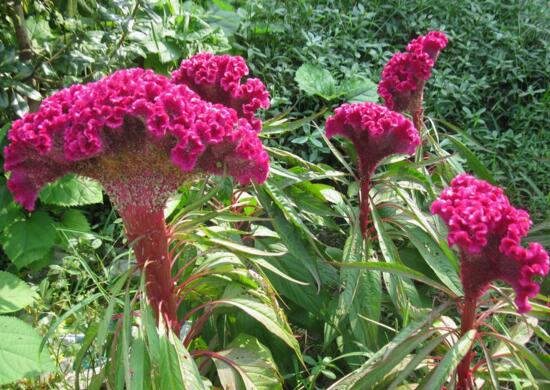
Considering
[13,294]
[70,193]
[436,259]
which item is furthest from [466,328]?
[70,193]

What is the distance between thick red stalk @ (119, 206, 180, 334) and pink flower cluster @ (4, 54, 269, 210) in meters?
0.11

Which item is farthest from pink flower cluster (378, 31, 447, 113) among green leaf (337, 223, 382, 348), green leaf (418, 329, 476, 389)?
green leaf (418, 329, 476, 389)

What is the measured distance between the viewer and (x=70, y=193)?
3.61 metres

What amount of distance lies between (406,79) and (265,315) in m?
1.39

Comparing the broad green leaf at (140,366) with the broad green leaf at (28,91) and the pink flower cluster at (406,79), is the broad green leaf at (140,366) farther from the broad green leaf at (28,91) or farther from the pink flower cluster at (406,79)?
the broad green leaf at (28,91)

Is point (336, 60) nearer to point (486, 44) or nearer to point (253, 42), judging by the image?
point (253, 42)

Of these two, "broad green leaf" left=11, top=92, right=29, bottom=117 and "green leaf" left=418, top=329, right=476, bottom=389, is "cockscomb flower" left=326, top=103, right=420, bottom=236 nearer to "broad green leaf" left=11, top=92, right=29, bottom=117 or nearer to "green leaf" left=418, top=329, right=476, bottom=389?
"green leaf" left=418, top=329, right=476, bottom=389

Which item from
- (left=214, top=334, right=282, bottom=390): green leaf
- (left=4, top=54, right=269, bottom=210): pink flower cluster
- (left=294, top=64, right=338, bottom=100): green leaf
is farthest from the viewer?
(left=294, top=64, right=338, bottom=100): green leaf

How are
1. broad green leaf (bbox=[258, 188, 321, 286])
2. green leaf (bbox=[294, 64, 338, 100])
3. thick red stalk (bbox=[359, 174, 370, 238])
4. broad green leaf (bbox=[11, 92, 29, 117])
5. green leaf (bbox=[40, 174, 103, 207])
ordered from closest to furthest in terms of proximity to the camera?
broad green leaf (bbox=[258, 188, 321, 286])
thick red stalk (bbox=[359, 174, 370, 238])
broad green leaf (bbox=[11, 92, 29, 117])
green leaf (bbox=[40, 174, 103, 207])
green leaf (bbox=[294, 64, 338, 100])

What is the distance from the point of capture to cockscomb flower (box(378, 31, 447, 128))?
2.98 meters

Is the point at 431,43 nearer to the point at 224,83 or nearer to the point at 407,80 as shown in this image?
the point at 407,80

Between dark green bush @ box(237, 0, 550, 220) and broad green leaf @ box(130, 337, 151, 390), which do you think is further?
dark green bush @ box(237, 0, 550, 220)

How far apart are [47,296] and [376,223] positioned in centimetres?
166

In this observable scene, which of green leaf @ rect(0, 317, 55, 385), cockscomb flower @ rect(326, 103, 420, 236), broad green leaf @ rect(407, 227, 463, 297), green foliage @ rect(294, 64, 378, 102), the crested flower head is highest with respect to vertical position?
the crested flower head
